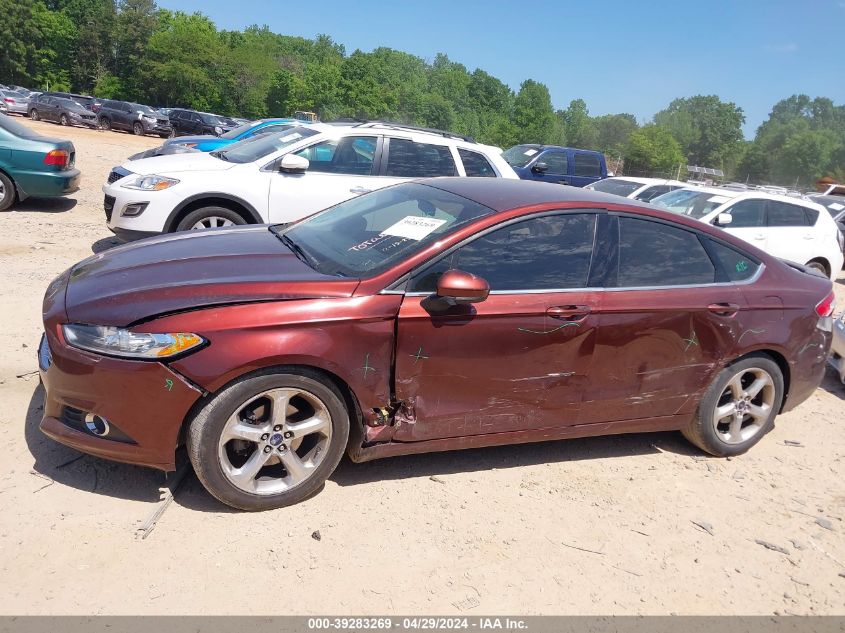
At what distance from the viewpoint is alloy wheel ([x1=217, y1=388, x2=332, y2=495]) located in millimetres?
3152

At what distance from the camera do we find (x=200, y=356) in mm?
2986

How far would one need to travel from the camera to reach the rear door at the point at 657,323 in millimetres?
3816

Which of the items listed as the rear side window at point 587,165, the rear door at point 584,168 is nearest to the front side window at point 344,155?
the rear door at point 584,168

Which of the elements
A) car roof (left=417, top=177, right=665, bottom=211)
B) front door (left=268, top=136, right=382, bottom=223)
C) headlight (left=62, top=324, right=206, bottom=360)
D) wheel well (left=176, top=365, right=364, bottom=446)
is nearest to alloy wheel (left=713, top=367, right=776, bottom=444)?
car roof (left=417, top=177, right=665, bottom=211)

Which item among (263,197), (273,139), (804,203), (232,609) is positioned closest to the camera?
(232,609)

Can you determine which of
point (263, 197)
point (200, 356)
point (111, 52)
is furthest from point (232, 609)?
point (111, 52)

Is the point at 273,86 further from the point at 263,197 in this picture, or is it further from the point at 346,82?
the point at 263,197

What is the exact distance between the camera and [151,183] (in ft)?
22.8

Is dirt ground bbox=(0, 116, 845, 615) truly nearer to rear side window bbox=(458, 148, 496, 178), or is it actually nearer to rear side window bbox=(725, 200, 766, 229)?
rear side window bbox=(458, 148, 496, 178)

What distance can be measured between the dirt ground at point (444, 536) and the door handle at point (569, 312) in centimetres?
99

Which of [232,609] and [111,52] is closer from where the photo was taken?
[232,609]

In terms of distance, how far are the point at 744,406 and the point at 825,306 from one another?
0.93 meters

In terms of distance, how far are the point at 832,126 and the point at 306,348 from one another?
521 feet

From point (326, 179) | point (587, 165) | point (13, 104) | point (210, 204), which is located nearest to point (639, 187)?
point (587, 165)
